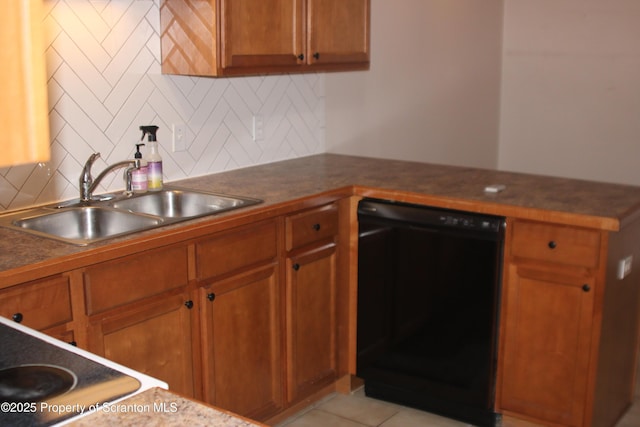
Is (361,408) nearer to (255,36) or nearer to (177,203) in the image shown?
(177,203)

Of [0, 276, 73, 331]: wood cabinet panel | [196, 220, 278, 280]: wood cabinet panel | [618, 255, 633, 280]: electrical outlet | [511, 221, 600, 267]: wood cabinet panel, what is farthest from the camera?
[618, 255, 633, 280]: electrical outlet

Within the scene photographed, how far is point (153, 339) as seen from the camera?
247cm

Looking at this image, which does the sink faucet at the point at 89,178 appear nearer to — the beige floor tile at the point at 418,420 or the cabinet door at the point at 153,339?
the cabinet door at the point at 153,339

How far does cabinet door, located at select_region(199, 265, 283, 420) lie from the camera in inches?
105

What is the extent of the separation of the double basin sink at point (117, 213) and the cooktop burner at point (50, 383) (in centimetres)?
102

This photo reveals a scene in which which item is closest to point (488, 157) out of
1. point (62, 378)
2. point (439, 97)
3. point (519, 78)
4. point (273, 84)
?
point (519, 78)

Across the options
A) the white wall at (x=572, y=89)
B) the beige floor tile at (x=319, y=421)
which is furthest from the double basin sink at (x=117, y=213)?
the white wall at (x=572, y=89)

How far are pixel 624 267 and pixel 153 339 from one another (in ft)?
5.66

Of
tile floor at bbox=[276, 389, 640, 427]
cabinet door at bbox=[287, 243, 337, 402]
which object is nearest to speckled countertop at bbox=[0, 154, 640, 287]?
cabinet door at bbox=[287, 243, 337, 402]

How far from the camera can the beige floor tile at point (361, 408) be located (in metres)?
3.19

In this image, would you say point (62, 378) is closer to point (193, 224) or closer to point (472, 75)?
point (193, 224)

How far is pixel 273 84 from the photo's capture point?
12.1ft

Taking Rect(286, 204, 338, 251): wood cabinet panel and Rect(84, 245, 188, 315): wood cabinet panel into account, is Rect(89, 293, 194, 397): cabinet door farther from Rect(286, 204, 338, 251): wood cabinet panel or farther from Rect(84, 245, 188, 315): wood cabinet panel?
Rect(286, 204, 338, 251): wood cabinet panel

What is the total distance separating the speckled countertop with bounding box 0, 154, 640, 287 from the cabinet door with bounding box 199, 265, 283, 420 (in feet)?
0.88
